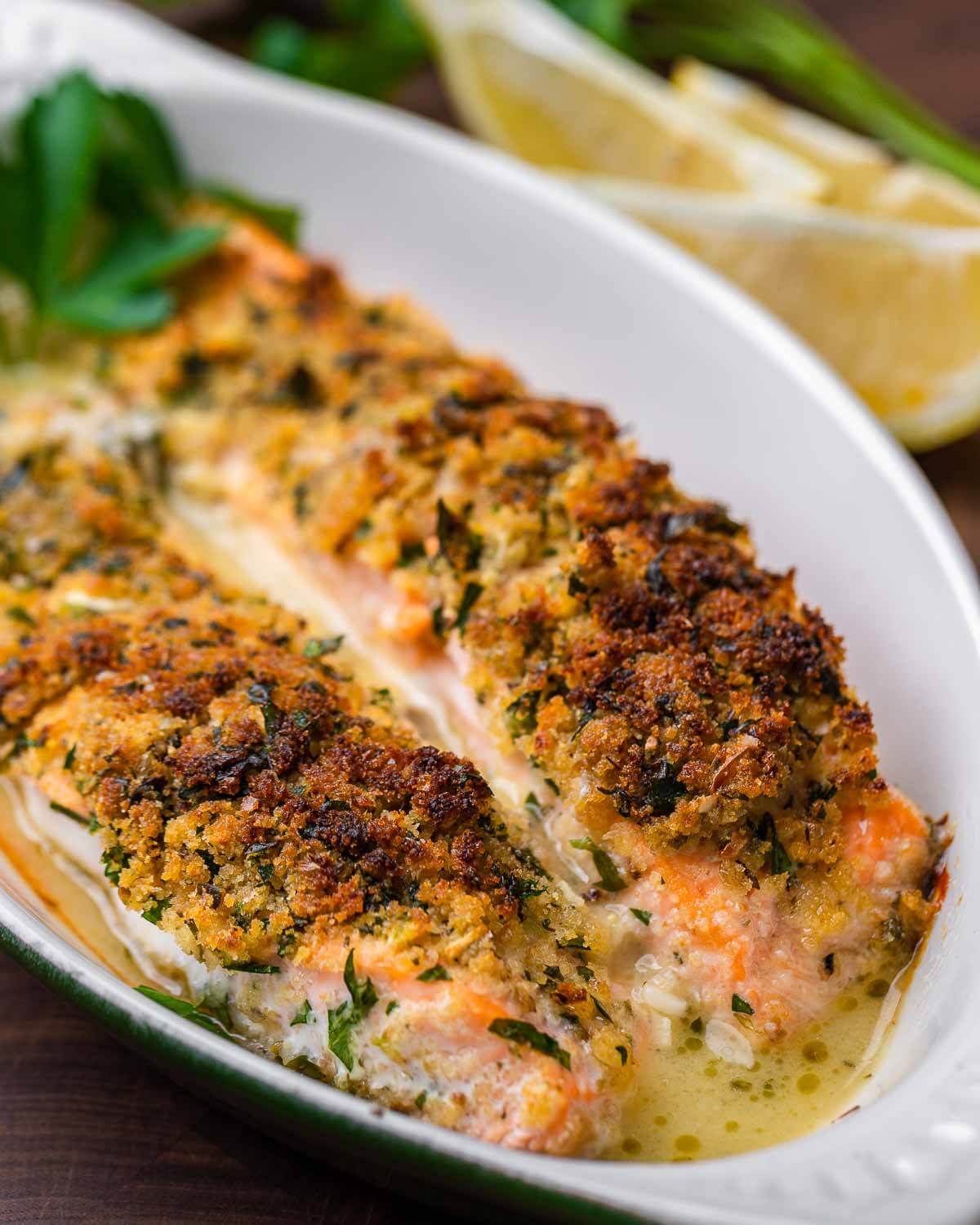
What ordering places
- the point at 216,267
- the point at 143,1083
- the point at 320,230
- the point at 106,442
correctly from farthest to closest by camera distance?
1. the point at 320,230
2. the point at 216,267
3. the point at 106,442
4. the point at 143,1083

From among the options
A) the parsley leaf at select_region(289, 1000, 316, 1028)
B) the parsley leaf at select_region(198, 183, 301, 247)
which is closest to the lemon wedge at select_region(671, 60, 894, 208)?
the parsley leaf at select_region(198, 183, 301, 247)

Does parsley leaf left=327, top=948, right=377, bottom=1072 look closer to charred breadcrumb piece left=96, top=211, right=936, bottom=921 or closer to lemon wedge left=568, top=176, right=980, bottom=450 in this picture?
charred breadcrumb piece left=96, top=211, right=936, bottom=921

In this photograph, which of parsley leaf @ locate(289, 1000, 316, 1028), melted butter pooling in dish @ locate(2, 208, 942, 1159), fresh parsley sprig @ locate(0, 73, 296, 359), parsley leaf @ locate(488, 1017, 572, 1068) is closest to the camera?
parsley leaf @ locate(488, 1017, 572, 1068)

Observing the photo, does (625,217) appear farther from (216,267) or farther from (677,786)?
(677,786)

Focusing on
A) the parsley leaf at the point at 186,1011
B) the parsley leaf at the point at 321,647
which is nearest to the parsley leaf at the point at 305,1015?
the parsley leaf at the point at 186,1011

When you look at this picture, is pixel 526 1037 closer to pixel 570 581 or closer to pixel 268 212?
pixel 570 581

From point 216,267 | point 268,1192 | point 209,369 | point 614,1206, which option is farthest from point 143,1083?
point 216,267

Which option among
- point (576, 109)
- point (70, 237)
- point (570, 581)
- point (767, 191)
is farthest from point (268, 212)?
point (570, 581)
